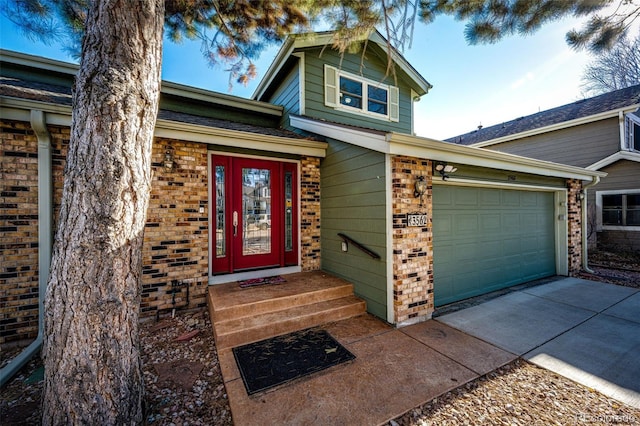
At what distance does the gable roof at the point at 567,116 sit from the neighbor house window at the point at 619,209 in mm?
2735

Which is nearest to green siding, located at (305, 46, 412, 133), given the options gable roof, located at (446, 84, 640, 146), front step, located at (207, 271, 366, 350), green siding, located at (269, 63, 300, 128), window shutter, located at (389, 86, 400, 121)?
window shutter, located at (389, 86, 400, 121)

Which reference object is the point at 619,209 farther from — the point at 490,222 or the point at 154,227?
the point at 154,227

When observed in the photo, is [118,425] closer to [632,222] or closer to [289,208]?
[289,208]

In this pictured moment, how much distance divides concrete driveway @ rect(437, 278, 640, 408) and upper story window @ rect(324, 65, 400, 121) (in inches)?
193

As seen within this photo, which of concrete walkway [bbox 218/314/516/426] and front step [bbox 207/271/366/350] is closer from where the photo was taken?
concrete walkway [bbox 218/314/516/426]

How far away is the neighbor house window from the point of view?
779 centimetres

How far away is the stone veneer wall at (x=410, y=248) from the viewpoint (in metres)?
3.53

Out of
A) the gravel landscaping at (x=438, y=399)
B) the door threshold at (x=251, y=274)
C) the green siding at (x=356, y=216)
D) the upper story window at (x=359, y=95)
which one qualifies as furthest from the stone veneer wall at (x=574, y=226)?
the door threshold at (x=251, y=274)

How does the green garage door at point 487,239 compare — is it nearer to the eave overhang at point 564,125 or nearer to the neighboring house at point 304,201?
the neighboring house at point 304,201

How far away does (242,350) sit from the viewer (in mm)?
2998

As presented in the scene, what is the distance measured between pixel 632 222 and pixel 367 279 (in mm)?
9667

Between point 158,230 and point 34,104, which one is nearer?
point 34,104

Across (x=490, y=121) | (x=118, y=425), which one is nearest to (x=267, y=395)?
(x=118, y=425)

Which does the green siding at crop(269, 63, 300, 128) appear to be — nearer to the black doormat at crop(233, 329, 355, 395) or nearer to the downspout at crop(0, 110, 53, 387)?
the downspout at crop(0, 110, 53, 387)
